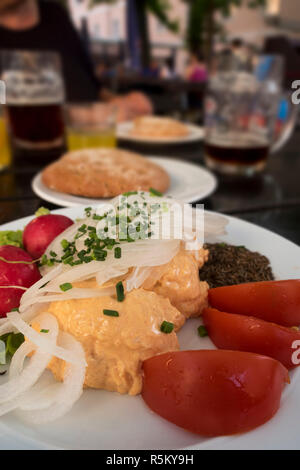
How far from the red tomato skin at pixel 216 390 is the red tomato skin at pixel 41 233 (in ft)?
2.08

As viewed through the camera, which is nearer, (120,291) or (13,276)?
(120,291)

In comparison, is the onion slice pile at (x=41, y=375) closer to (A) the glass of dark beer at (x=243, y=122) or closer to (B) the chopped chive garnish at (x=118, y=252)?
(B) the chopped chive garnish at (x=118, y=252)

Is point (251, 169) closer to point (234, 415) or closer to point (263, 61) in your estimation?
point (263, 61)

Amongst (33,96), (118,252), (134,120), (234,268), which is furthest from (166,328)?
(134,120)

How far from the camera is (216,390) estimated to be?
27.7 inches

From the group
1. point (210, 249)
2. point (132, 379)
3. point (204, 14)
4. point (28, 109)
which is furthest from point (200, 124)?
point (204, 14)

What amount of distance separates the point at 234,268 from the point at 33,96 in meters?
1.98

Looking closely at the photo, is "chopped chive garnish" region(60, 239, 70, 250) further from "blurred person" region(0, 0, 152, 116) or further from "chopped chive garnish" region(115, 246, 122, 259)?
"blurred person" region(0, 0, 152, 116)

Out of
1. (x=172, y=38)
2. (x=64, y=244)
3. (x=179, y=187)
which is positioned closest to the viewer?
(x=64, y=244)

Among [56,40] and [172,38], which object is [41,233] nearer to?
[56,40]

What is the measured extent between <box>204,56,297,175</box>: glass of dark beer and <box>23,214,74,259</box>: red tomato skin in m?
1.34

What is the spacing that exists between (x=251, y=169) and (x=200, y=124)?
180 cm

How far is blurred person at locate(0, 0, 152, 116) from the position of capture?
377 centimetres

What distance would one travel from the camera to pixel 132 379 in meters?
0.81
